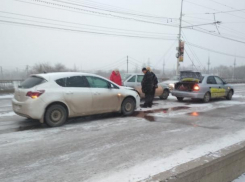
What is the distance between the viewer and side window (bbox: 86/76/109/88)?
6.97 metres

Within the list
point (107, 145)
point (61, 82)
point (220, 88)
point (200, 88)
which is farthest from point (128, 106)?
point (220, 88)

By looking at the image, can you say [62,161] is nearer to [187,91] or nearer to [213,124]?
[213,124]

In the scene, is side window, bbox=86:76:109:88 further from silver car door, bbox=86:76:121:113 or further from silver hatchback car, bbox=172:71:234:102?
silver hatchback car, bbox=172:71:234:102

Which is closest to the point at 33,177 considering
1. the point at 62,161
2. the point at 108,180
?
the point at 62,161

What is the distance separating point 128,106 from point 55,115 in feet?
9.36

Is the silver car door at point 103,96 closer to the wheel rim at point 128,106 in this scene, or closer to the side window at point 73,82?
the side window at point 73,82

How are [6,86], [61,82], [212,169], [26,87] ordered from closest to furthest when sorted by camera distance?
[212,169] → [26,87] → [61,82] → [6,86]

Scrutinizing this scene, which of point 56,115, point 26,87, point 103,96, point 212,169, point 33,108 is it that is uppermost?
point 26,87

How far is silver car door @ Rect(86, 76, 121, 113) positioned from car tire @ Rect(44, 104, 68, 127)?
105cm

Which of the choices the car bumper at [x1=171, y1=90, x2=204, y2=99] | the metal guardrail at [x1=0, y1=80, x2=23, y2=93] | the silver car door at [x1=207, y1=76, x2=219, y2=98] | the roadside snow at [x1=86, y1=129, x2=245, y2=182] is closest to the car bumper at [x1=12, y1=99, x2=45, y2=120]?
the roadside snow at [x1=86, y1=129, x2=245, y2=182]

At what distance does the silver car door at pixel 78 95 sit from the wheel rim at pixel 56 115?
37cm

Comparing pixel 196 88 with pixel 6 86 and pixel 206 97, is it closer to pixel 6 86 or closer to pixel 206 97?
pixel 206 97

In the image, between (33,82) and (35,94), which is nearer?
(35,94)

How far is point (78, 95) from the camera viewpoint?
645cm
